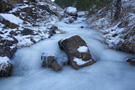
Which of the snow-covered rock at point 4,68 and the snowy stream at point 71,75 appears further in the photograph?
the snow-covered rock at point 4,68

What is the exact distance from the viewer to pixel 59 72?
3.05m

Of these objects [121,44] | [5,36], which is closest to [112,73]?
[121,44]

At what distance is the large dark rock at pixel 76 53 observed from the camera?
3.19 metres

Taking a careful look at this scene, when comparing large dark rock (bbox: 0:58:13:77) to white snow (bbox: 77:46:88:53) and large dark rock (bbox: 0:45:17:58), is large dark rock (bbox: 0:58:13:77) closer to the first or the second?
large dark rock (bbox: 0:45:17:58)

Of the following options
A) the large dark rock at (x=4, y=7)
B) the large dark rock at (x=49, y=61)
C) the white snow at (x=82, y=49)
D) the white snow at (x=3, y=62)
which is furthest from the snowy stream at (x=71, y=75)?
the large dark rock at (x=4, y=7)

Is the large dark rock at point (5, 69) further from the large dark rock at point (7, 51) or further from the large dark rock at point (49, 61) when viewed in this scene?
the large dark rock at point (49, 61)

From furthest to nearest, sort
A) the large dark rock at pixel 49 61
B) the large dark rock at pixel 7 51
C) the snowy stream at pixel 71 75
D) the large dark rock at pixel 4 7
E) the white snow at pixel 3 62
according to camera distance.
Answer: the large dark rock at pixel 4 7, the large dark rock at pixel 7 51, the large dark rock at pixel 49 61, the white snow at pixel 3 62, the snowy stream at pixel 71 75

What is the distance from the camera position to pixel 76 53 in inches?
128

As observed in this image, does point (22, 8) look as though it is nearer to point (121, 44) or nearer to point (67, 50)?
point (67, 50)

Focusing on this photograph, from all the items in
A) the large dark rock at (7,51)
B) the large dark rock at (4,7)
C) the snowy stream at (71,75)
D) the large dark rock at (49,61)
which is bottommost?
the snowy stream at (71,75)

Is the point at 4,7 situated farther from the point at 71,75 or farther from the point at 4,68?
the point at 71,75

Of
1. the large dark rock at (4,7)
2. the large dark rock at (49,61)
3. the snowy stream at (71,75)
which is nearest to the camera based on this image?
the snowy stream at (71,75)

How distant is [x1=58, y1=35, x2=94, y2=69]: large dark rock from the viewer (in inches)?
126

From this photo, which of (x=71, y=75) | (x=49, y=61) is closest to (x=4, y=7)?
(x=49, y=61)
